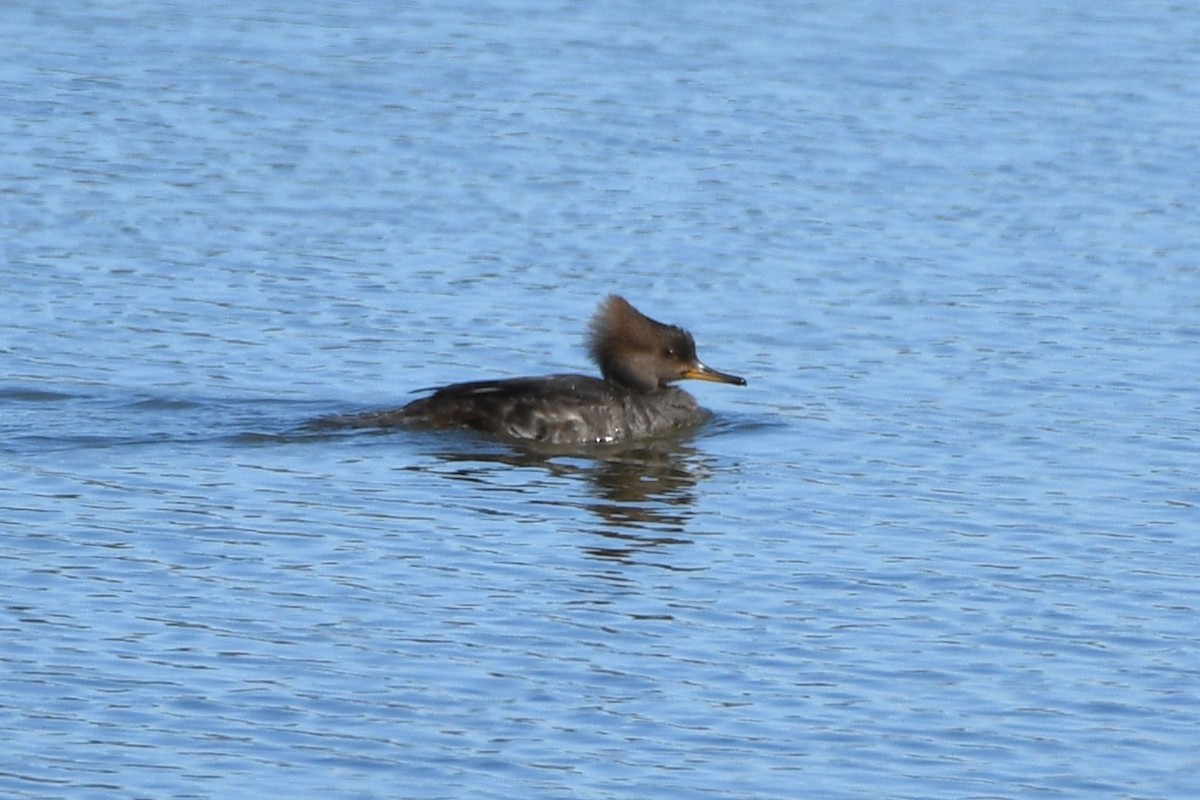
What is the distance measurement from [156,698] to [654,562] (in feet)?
10.7

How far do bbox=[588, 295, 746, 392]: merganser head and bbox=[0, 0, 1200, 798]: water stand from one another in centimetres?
43

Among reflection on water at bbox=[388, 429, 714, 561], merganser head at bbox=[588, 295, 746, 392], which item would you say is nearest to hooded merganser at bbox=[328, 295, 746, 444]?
merganser head at bbox=[588, 295, 746, 392]

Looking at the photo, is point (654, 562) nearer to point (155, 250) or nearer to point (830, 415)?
point (830, 415)

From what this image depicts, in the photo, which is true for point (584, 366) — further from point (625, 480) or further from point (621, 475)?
point (625, 480)

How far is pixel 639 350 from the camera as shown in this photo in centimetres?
1553

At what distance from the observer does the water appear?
954 cm

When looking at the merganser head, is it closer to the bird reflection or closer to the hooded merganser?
the hooded merganser

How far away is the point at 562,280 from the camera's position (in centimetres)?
1762

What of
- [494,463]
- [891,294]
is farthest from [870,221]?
[494,463]

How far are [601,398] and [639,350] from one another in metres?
0.68

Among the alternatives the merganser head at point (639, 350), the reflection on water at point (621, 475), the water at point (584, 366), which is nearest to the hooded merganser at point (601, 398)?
the merganser head at point (639, 350)

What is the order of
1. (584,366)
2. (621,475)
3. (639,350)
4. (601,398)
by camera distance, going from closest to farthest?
(621,475) → (601,398) → (639,350) → (584,366)

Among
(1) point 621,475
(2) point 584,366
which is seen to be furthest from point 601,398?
(2) point 584,366

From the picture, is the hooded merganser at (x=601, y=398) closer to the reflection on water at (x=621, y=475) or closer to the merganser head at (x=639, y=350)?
the merganser head at (x=639, y=350)
